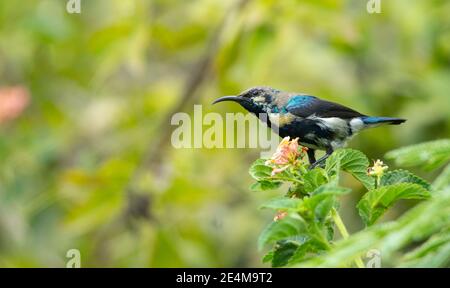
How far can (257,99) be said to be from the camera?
3.62 m

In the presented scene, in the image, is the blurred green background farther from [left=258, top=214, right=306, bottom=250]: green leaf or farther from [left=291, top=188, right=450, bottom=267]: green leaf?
[left=291, top=188, right=450, bottom=267]: green leaf

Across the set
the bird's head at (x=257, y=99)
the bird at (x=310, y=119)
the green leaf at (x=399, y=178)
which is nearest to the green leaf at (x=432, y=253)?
the green leaf at (x=399, y=178)

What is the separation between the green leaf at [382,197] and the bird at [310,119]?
4.52ft

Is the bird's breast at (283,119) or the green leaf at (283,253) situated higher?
the bird's breast at (283,119)

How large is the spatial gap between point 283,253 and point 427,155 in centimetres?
38

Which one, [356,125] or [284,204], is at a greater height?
[356,125]

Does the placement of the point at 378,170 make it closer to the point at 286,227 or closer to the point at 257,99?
the point at 286,227

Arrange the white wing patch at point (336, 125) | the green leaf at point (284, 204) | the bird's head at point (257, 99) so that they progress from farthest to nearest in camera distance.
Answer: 1. the bird's head at point (257, 99)
2. the white wing patch at point (336, 125)
3. the green leaf at point (284, 204)

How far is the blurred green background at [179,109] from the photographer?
4840 millimetres

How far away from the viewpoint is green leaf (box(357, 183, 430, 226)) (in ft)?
5.72

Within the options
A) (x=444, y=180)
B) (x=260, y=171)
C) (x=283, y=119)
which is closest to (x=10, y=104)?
(x=283, y=119)

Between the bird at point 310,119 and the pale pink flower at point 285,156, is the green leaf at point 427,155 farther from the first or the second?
the bird at point 310,119

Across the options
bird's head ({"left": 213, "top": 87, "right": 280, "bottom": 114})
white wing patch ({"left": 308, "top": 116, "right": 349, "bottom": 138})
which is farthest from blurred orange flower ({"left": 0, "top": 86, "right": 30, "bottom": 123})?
white wing patch ({"left": 308, "top": 116, "right": 349, "bottom": 138})
